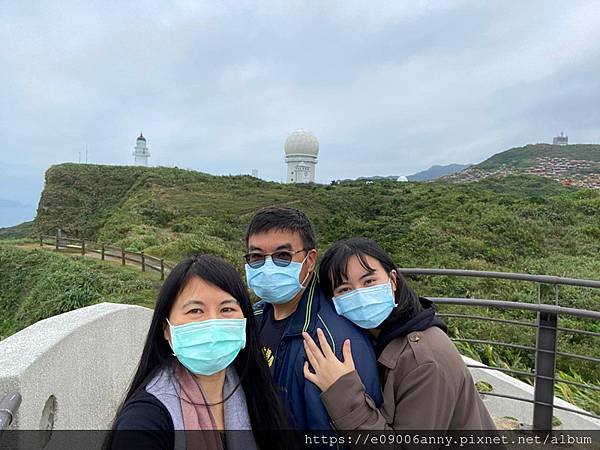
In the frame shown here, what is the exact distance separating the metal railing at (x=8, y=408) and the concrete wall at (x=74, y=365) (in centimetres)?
8

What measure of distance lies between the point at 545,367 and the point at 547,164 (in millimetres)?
57437

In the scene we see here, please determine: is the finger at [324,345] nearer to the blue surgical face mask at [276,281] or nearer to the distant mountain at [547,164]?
the blue surgical face mask at [276,281]

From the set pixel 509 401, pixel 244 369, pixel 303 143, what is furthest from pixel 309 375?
pixel 303 143

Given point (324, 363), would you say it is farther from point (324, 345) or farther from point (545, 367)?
point (545, 367)

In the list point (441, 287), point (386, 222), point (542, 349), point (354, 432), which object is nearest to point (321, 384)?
point (354, 432)

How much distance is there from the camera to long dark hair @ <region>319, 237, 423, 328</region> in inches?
73.2

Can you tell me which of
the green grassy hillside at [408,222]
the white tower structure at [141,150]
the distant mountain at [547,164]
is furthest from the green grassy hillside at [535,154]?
the white tower structure at [141,150]

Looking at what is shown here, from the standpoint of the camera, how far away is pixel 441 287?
1149 centimetres

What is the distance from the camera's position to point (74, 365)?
2334mm

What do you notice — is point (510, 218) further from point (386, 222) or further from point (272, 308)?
point (272, 308)

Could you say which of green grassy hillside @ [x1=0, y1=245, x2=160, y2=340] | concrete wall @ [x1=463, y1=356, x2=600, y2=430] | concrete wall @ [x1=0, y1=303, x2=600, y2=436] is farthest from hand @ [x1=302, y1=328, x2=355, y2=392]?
green grassy hillside @ [x1=0, y1=245, x2=160, y2=340]

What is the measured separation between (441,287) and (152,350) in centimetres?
1082

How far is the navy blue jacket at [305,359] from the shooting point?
160 centimetres

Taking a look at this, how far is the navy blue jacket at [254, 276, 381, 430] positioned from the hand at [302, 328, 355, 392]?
25 millimetres
